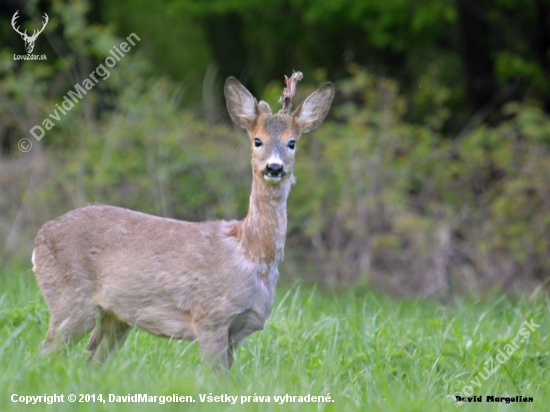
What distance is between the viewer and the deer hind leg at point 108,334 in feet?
16.2

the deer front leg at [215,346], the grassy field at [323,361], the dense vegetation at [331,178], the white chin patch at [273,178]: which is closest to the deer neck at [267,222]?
the white chin patch at [273,178]

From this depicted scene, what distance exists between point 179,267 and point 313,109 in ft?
4.11

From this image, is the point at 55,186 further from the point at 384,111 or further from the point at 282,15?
the point at 282,15

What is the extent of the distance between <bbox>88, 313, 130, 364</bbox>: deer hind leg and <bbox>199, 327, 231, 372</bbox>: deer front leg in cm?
66

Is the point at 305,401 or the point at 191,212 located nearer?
the point at 305,401

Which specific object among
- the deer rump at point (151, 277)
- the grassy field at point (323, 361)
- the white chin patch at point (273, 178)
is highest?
the white chin patch at point (273, 178)

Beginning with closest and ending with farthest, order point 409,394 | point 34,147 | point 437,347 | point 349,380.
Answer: point 409,394
point 349,380
point 437,347
point 34,147

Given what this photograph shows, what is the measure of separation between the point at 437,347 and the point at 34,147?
6.82 m

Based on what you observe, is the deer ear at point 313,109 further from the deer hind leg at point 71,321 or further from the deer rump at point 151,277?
the deer hind leg at point 71,321

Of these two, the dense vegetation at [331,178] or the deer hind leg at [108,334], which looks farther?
the dense vegetation at [331,178]

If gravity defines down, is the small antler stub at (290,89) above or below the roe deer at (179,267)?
above

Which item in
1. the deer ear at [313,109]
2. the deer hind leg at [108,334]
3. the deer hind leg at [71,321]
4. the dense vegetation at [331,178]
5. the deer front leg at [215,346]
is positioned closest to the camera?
the deer front leg at [215,346]

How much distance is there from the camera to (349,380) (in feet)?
15.2

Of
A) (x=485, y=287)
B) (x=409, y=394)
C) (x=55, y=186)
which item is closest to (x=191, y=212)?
(x=55, y=186)
